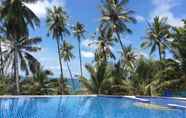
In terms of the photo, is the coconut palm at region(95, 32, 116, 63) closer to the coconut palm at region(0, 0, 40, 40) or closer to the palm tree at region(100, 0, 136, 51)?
the palm tree at region(100, 0, 136, 51)

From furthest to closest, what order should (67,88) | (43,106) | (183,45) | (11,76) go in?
(67,88) < (11,76) < (183,45) < (43,106)

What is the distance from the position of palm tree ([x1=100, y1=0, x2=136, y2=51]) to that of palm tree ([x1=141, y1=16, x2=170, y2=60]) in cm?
347

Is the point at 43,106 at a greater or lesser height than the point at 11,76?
lesser

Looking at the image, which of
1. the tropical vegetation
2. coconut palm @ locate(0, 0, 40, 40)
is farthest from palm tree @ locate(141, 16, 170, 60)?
coconut palm @ locate(0, 0, 40, 40)

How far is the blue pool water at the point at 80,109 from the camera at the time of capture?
14.9m

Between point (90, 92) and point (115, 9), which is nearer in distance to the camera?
point (90, 92)

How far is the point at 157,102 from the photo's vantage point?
18953 mm

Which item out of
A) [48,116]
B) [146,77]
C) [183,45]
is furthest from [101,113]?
[183,45]

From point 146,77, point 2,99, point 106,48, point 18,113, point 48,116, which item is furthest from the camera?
point 106,48

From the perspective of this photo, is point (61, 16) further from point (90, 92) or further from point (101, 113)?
point (101, 113)

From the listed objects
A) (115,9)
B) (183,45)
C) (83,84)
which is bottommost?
(83,84)

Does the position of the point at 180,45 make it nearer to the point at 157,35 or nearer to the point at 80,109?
the point at 157,35

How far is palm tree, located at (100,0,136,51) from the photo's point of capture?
3425cm

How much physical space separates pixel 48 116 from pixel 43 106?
3.48 metres
